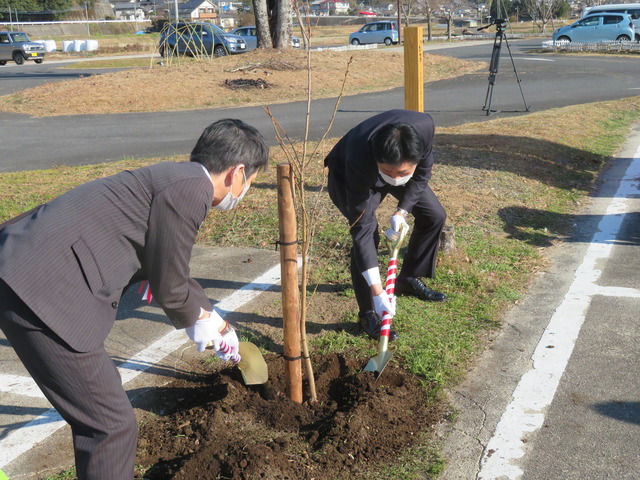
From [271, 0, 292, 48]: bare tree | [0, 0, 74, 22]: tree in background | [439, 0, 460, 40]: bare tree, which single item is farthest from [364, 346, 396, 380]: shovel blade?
[0, 0, 74, 22]: tree in background

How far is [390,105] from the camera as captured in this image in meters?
16.4

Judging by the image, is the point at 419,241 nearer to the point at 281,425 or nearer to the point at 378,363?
the point at 378,363

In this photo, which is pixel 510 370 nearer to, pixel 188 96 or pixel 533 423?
pixel 533 423

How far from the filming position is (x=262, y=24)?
22188 millimetres

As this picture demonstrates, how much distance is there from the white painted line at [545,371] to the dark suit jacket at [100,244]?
1.85m

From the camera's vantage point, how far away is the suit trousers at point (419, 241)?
4449 millimetres

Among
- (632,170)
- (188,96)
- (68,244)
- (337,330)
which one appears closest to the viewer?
(68,244)

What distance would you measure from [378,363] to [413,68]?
4.60m

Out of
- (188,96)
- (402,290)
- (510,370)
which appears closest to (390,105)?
(188,96)

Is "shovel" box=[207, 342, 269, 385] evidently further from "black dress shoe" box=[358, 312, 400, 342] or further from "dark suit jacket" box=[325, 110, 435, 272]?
"black dress shoe" box=[358, 312, 400, 342]

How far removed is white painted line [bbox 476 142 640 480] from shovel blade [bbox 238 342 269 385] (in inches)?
48.7

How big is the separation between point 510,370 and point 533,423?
0.59 meters

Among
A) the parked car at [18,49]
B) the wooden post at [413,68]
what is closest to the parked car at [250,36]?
the parked car at [18,49]

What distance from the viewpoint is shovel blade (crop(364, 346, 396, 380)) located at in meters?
3.87
